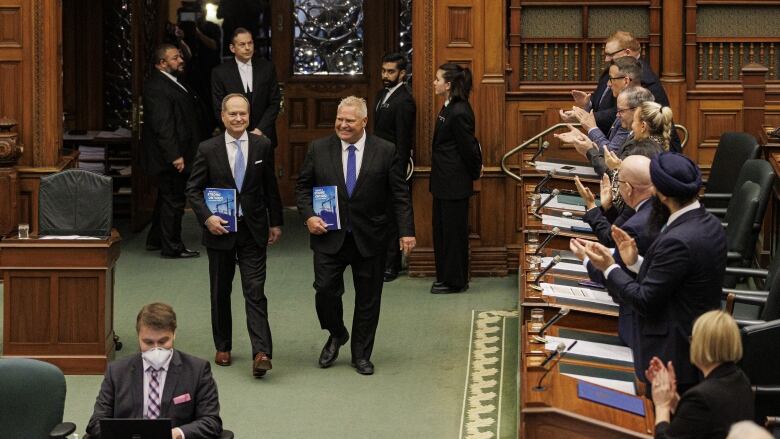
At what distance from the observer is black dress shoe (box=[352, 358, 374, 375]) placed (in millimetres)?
8781

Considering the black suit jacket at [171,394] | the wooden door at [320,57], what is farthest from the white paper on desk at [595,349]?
the wooden door at [320,57]

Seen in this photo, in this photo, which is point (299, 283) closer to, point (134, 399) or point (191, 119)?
point (191, 119)

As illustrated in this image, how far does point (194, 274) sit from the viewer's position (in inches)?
457

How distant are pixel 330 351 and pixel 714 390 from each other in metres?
4.29

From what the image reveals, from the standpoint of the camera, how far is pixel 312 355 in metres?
9.22

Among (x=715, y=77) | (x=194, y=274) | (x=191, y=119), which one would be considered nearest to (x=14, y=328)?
(x=194, y=274)

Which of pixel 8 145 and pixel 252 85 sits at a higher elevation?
pixel 252 85

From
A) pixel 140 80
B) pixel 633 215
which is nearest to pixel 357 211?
pixel 633 215

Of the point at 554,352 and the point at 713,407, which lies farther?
the point at 554,352

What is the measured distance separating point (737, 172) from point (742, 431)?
6127mm

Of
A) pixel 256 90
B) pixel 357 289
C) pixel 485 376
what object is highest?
pixel 256 90

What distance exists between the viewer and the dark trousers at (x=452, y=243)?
10.9 meters

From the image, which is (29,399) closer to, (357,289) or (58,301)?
(58,301)

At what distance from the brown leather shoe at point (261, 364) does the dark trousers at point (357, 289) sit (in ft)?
1.44
